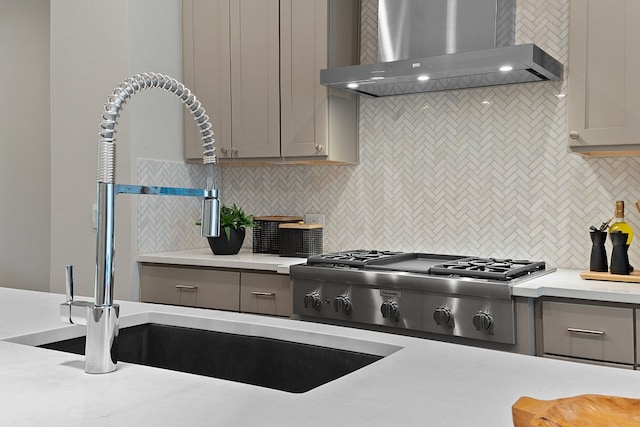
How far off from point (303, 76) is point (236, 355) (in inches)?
87.2

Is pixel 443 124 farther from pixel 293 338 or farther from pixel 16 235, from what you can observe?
pixel 16 235

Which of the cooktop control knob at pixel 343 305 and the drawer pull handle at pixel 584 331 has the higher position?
the cooktop control knob at pixel 343 305

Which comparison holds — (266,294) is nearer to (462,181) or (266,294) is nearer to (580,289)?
(462,181)

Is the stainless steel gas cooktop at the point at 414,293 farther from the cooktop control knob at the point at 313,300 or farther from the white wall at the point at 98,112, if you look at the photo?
the white wall at the point at 98,112

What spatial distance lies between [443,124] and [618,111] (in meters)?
1.00

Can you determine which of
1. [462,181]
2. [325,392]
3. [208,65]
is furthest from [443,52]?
[325,392]

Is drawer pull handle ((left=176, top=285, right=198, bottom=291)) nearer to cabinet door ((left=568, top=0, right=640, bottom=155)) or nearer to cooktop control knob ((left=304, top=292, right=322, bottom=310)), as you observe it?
cooktop control knob ((left=304, top=292, right=322, bottom=310))

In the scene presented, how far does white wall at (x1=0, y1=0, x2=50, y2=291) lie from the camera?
4.85 m

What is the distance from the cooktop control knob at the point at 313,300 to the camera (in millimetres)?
3068

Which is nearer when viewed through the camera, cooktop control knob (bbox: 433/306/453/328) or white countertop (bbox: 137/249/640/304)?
white countertop (bbox: 137/249/640/304)

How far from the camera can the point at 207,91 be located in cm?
398

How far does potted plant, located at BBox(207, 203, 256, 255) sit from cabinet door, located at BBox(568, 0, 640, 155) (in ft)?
5.97

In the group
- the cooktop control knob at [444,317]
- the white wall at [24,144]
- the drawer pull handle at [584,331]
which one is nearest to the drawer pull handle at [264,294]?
the cooktop control knob at [444,317]

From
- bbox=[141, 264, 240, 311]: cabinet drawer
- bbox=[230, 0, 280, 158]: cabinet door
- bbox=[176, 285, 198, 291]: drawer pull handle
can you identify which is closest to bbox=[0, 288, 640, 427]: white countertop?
bbox=[141, 264, 240, 311]: cabinet drawer
